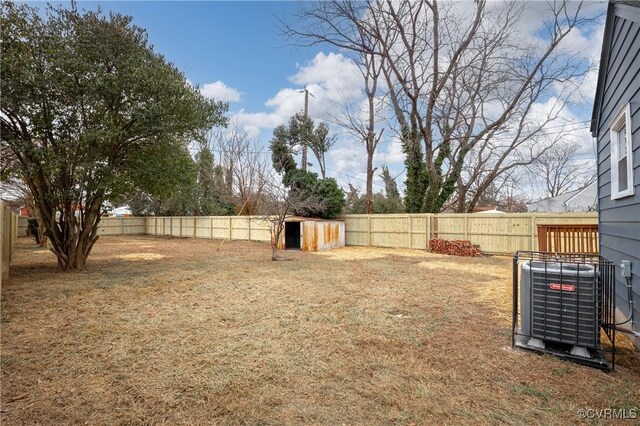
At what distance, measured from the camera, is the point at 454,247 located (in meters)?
11.5

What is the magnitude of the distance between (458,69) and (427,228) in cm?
724

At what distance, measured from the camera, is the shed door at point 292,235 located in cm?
1416

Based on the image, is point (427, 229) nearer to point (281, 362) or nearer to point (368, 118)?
point (368, 118)

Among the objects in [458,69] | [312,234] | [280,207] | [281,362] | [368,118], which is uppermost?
[458,69]

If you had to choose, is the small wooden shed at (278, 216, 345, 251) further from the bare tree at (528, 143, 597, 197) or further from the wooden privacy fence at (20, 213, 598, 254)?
the bare tree at (528, 143, 597, 197)

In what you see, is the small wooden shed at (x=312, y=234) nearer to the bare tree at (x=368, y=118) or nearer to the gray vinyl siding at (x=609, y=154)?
the bare tree at (x=368, y=118)

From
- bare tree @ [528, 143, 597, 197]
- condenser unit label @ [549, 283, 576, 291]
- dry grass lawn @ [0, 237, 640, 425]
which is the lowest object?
dry grass lawn @ [0, 237, 640, 425]

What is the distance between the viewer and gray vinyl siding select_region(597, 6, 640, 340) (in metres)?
3.02

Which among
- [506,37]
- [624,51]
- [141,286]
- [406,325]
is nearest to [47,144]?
[141,286]

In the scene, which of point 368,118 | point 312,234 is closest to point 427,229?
point 312,234

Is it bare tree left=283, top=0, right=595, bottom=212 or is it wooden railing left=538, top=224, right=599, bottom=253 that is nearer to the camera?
wooden railing left=538, top=224, right=599, bottom=253

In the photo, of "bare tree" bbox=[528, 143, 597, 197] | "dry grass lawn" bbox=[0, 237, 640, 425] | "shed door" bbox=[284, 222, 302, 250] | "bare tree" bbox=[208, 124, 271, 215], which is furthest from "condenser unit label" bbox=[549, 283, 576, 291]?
"bare tree" bbox=[528, 143, 597, 197]

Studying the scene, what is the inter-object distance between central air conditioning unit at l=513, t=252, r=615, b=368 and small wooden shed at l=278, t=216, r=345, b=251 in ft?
32.3

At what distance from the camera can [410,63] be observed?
14.1m
